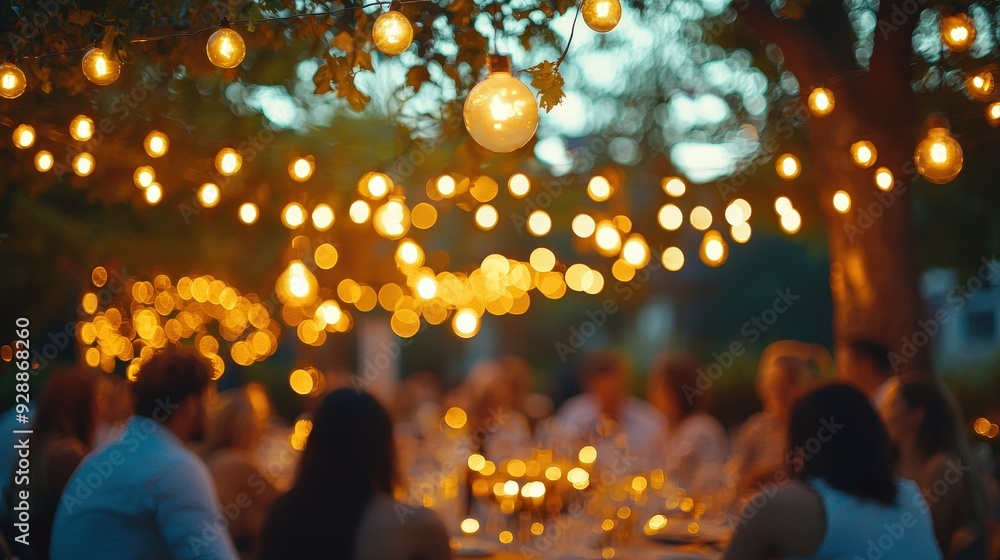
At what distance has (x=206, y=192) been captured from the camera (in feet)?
21.2

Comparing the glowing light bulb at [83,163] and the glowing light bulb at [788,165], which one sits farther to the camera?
the glowing light bulb at [788,165]

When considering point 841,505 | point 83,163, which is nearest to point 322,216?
point 83,163

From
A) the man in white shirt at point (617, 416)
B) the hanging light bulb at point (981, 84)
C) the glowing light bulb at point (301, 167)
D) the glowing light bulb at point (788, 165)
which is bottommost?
the man in white shirt at point (617, 416)

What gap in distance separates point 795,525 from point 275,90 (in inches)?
286

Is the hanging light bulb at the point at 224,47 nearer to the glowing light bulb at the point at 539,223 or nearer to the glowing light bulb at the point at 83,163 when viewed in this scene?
the glowing light bulb at the point at 83,163

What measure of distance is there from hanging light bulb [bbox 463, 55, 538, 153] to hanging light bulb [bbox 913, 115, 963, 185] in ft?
6.56

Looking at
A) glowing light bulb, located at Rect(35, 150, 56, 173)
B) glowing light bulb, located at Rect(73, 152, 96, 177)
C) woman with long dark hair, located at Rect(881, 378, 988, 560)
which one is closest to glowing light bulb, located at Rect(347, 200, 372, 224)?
glowing light bulb, located at Rect(73, 152, 96, 177)

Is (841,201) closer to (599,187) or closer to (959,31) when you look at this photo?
(599,187)

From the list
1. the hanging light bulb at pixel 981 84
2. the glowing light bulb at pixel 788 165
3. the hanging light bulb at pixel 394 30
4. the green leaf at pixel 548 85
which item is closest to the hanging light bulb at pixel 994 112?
the hanging light bulb at pixel 981 84

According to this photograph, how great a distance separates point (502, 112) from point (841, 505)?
184 cm

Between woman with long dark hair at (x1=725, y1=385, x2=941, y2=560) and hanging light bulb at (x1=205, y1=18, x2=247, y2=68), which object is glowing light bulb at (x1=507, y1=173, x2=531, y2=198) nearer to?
hanging light bulb at (x1=205, y1=18, x2=247, y2=68)

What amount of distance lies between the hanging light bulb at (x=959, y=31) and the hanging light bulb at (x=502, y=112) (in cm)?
243

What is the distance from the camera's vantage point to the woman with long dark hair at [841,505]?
3338 mm

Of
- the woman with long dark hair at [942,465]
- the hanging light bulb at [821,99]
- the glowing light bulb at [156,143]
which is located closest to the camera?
the woman with long dark hair at [942,465]
